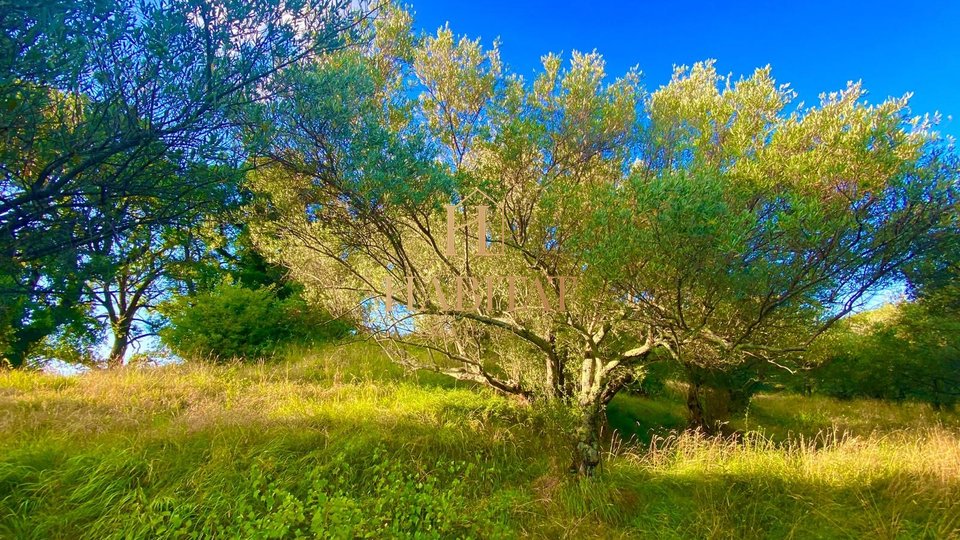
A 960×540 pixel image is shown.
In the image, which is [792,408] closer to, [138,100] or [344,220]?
[344,220]

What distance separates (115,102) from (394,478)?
419 centimetres

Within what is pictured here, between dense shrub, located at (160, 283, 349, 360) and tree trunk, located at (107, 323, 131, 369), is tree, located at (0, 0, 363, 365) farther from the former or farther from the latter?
tree trunk, located at (107, 323, 131, 369)

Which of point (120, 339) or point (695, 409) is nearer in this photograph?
point (695, 409)

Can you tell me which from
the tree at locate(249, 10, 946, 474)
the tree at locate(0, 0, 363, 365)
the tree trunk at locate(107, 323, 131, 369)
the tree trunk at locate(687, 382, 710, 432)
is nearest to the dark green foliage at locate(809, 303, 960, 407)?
the tree trunk at locate(687, 382, 710, 432)

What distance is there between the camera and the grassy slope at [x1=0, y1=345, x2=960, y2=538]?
3.81 m

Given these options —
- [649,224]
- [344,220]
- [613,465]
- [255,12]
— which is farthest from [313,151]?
[613,465]

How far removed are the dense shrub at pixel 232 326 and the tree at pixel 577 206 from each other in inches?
138

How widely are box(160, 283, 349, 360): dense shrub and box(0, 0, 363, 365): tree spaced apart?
5.88 meters

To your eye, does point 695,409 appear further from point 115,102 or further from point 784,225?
point 115,102

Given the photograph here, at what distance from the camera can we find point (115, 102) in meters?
3.53

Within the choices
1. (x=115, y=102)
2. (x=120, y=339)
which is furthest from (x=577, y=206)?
(x=120, y=339)

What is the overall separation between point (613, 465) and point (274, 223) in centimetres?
575

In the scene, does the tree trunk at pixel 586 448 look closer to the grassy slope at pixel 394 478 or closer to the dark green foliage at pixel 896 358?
the grassy slope at pixel 394 478

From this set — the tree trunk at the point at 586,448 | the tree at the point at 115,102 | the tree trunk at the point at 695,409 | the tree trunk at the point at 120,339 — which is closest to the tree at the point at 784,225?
the tree trunk at the point at 586,448
